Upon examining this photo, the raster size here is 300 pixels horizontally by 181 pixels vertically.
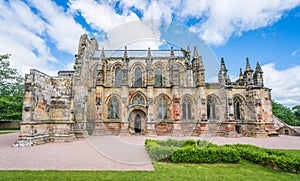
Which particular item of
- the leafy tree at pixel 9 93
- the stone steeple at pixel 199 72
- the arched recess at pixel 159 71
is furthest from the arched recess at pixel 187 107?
the leafy tree at pixel 9 93

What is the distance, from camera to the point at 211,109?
25344 millimetres

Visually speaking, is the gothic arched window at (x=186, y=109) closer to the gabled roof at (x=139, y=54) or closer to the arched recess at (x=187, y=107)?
the arched recess at (x=187, y=107)

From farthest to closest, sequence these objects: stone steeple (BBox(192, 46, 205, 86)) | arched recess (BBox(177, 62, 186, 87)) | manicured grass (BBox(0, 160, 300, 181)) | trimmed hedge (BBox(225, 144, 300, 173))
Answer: arched recess (BBox(177, 62, 186, 87)) → stone steeple (BBox(192, 46, 205, 86)) → trimmed hedge (BBox(225, 144, 300, 173)) → manicured grass (BBox(0, 160, 300, 181))

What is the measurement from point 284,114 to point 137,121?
43.0 meters

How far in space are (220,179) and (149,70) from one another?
801 inches

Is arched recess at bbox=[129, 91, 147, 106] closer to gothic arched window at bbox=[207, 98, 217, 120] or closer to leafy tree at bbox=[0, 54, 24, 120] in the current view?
gothic arched window at bbox=[207, 98, 217, 120]

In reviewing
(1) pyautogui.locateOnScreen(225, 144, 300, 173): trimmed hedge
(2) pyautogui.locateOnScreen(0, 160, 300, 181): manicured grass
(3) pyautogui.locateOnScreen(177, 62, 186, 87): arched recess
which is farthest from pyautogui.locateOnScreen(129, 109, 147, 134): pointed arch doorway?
(2) pyautogui.locateOnScreen(0, 160, 300, 181): manicured grass

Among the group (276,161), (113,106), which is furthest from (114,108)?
(276,161)

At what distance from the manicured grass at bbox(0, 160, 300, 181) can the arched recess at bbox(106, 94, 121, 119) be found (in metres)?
17.4

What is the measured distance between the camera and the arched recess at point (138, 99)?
25.5m

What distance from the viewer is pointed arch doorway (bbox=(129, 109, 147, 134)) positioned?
83.3 ft

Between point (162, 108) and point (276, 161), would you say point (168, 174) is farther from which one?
point (162, 108)

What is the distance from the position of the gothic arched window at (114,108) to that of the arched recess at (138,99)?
2.29 m

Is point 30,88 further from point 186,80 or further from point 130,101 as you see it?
point 186,80
